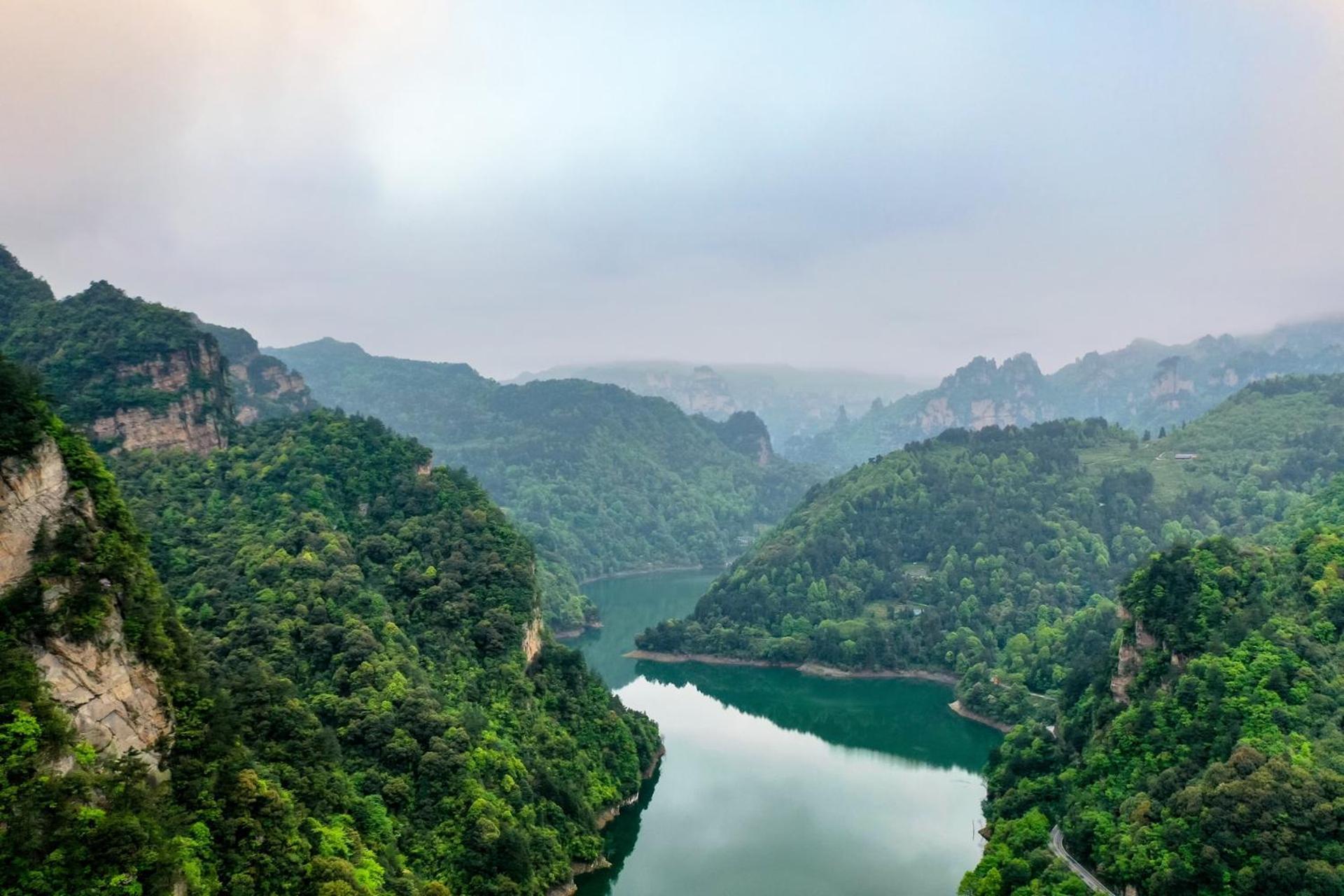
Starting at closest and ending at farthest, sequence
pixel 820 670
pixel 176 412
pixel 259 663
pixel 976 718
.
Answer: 1. pixel 259 663
2. pixel 176 412
3. pixel 976 718
4. pixel 820 670

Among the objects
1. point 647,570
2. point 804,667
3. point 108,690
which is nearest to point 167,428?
point 108,690

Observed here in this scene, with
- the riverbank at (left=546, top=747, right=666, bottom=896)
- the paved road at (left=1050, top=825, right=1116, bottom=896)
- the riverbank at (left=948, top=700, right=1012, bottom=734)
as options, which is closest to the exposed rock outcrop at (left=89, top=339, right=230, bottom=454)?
the riverbank at (left=546, top=747, right=666, bottom=896)

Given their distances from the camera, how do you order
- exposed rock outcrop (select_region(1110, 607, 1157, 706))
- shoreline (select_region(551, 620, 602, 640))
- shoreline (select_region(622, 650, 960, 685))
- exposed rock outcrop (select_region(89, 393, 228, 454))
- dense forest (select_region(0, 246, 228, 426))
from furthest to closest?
shoreline (select_region(551, 620, 602, 640)) < shoreline (select_region(622, 650, 960, 685)) < dense forest (select_region(0, 246, 228, 426)) < exposed rock outcrop (select_region(89, 393, 228, 454)) < exposed rock outcrop (select_region(1110, 607, 1157, 706))

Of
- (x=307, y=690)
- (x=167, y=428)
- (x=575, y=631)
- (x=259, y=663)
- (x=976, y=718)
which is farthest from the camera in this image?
(x=575, y=631)

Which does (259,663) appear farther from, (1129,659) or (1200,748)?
(1129,659)

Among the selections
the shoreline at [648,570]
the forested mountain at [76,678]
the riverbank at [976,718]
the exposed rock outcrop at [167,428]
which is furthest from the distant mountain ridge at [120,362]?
the shoreline at [648,570]

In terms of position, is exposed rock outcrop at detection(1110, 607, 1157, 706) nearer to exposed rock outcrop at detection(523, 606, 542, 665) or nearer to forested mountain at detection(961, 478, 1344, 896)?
forested mountain at detection(961, 478, 1344, 896)

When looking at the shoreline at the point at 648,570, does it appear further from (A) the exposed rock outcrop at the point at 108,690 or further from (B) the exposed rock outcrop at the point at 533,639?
(A) the exposed rock outcrop at the point at 108,690
